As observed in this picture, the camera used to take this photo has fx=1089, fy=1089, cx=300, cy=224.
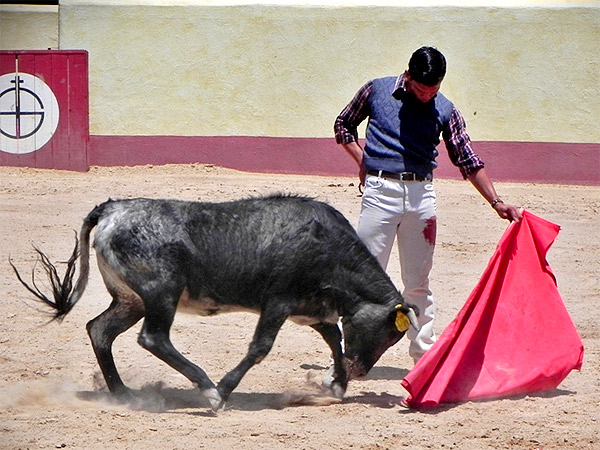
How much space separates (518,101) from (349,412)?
10.4 metres

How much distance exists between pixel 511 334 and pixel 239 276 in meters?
1.52

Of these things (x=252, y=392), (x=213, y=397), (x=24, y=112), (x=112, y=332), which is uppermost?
(x=24, y=112)

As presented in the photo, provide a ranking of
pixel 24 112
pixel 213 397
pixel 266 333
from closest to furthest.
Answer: pixel 213 397, pixel 266 333, pixel 24 112

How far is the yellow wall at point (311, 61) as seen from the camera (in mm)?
15078

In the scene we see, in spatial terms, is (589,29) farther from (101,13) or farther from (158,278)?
(158,278)

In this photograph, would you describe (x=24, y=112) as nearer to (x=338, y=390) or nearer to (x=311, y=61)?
(x=311, y=61)

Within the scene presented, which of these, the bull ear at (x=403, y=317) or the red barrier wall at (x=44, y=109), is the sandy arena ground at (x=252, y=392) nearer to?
the bull ear at (x=403, y=317)

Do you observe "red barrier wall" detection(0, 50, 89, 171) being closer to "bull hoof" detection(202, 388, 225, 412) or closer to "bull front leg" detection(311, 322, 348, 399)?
"bull front leg" detection(311, 322, 348, 399)

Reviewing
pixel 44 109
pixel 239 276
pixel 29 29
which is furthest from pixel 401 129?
pixel 29 29

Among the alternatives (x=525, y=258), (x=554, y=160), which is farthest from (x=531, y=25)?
(x=525, y=258)

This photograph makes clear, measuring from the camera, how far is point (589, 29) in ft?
49.1

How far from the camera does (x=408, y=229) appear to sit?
6105 millimetres

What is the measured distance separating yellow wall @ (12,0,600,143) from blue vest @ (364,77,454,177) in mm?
9369

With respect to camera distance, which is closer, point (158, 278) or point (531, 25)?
point (158, 278)
